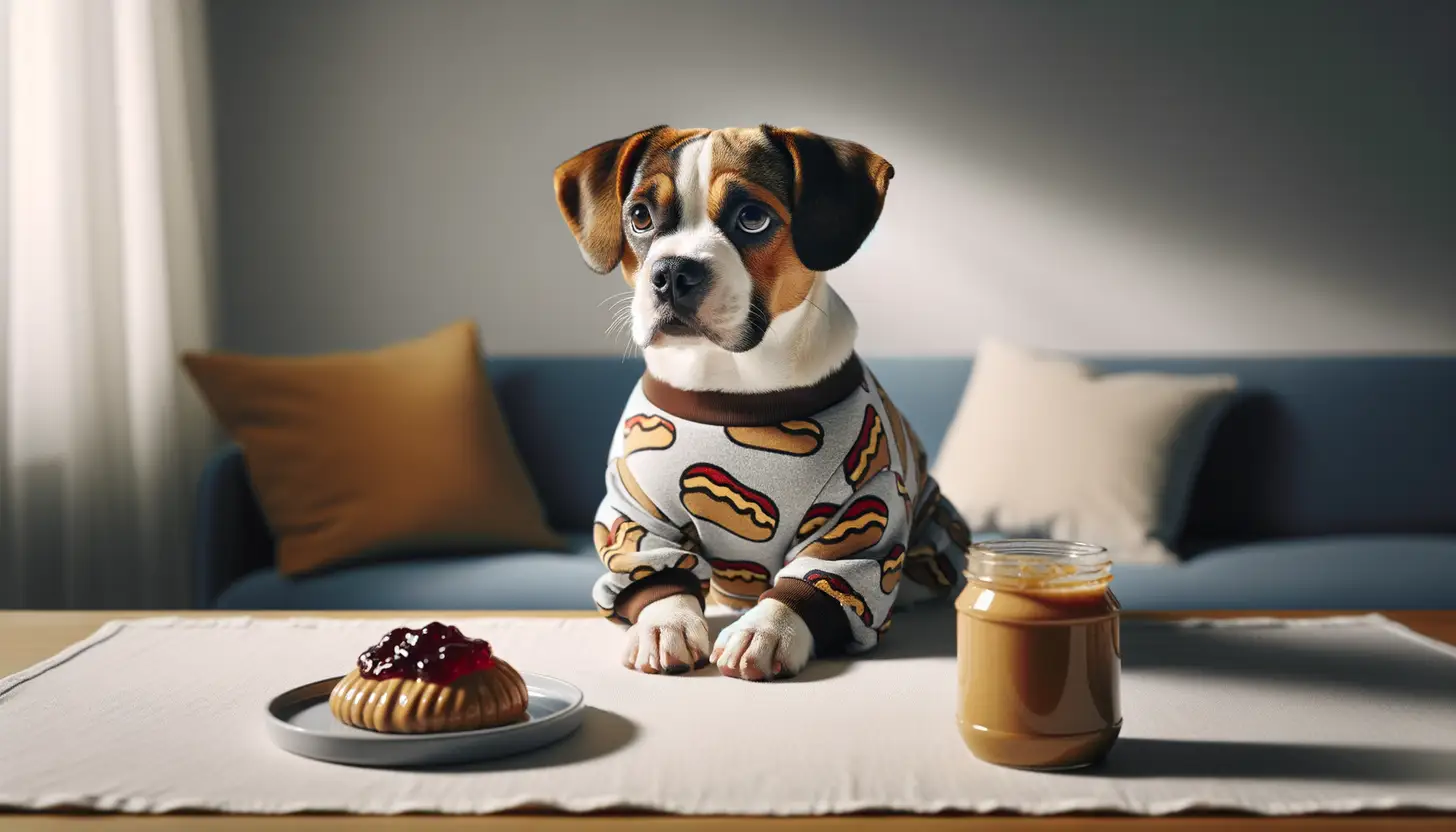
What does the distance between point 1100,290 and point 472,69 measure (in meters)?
1.55

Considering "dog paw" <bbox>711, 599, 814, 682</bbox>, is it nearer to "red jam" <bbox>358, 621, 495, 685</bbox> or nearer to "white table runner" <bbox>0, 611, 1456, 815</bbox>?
"white table runner" <bbox>0, 611, 1456, 815</bbox>

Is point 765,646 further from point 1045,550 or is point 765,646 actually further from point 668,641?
point 1045,550

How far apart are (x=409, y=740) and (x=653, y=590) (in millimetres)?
387

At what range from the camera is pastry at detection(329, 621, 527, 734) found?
752 mm

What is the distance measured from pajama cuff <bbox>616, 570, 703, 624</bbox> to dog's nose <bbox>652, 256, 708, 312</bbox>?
0.23 metres

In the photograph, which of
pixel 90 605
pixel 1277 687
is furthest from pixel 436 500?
pixel 1277 687

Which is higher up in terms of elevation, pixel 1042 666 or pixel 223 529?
pixel 1042 666

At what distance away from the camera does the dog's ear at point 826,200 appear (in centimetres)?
109

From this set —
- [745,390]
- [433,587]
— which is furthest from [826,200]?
[433,587]

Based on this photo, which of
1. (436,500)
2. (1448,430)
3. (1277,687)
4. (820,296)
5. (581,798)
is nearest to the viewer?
(581,798)

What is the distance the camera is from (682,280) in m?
1.04

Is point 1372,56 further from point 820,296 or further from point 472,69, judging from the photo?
point 820,296

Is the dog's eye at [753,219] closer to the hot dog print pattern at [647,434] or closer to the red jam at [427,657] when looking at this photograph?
the hot dog print pattern at [647,434]

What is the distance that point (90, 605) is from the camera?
258 cm
